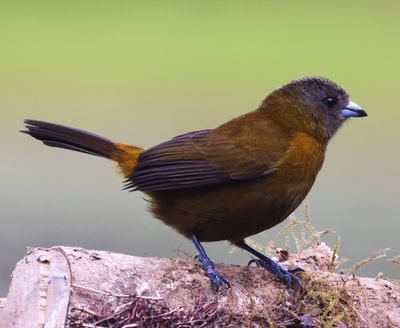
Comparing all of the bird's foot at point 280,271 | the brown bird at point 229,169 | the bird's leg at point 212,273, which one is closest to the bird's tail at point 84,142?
the brown bird at point 229,169

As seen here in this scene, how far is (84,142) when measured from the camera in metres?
4.59

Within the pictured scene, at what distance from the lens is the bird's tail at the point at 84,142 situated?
14.9 feet

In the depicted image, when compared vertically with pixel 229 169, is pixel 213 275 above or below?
below

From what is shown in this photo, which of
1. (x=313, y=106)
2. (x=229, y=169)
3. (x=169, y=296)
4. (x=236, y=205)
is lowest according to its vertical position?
(x=169, y=296)

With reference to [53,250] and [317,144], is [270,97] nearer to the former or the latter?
[317,144]

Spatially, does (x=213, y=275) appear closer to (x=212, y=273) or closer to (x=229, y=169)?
(x=212, y=273)

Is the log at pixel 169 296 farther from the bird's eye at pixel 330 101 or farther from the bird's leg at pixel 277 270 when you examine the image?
the bird's eye at pixel 330 101

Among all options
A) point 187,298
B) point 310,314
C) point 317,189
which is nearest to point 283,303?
point 310,314

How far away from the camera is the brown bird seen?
427 cm

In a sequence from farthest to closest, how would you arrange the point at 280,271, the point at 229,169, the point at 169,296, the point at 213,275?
the point at 229,169, the point at 280,271, the point at 213,275, the point at 169,296

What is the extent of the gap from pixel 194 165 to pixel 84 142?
54 centimetres

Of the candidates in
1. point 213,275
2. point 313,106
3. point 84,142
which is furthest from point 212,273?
point 313,106

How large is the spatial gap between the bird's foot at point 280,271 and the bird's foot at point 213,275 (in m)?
0.27

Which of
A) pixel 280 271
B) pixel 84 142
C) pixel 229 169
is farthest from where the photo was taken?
pixel 84 142
